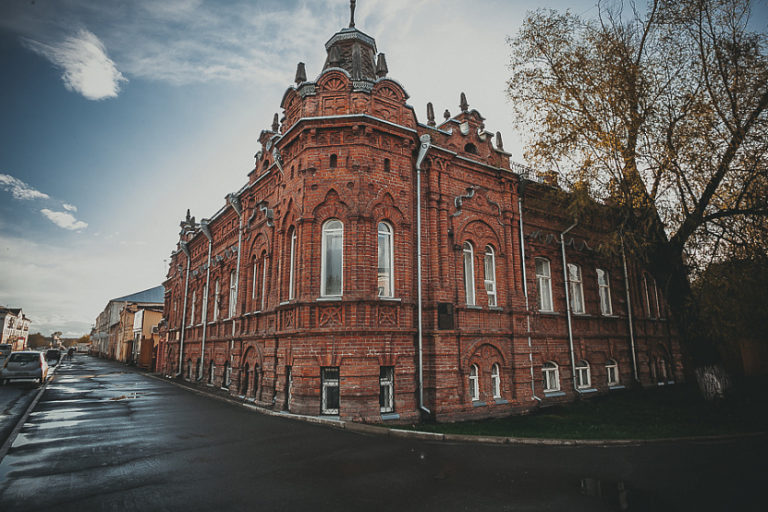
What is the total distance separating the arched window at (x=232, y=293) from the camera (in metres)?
17.3

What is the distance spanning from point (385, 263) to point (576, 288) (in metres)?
9.50

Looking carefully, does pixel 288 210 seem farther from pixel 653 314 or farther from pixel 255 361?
pixel 653 314

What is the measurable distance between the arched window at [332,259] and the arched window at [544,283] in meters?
7.94

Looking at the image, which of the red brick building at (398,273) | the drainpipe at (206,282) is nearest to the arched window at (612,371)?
the red brick building at (398,273)

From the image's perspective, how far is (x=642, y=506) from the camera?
A: 17.5 ft

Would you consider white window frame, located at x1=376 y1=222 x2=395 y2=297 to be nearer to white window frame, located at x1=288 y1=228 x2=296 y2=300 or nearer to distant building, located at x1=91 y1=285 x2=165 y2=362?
white window frame, located at x1=288 y1=228 x2=296 y2=300

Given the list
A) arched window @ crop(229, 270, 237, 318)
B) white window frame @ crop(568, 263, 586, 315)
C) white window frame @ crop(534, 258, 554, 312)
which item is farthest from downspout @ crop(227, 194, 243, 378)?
white window frame @ crop(568, 263, 586, 315)

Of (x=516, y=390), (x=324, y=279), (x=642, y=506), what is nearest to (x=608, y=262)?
(x=516, y=390)

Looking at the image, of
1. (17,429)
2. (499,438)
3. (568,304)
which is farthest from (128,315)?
(499,438)

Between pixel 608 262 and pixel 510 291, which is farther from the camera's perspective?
pixel 608 262

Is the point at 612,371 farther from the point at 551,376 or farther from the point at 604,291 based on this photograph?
the point at 551,376

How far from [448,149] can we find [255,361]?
9.45 metres

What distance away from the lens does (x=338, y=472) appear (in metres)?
6.41

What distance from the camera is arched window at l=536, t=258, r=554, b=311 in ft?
50.1
